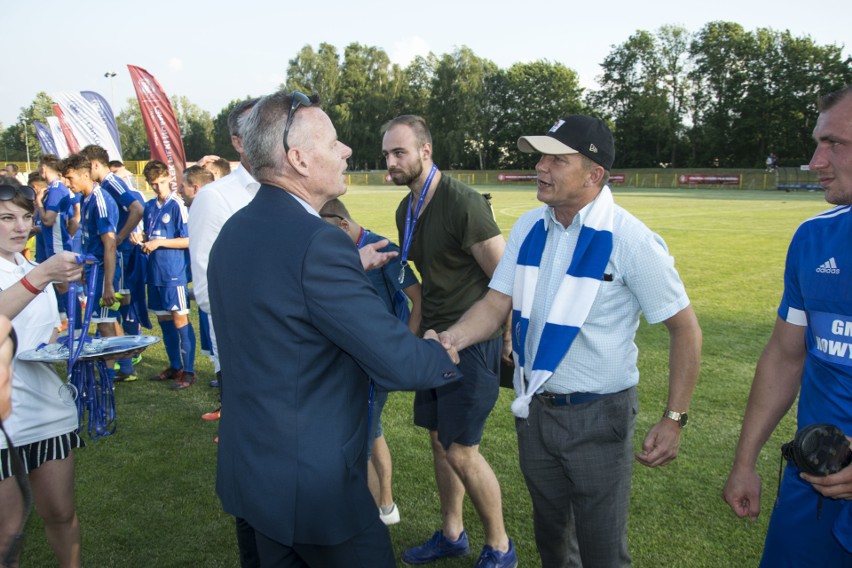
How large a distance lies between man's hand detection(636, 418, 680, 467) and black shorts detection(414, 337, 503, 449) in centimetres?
122

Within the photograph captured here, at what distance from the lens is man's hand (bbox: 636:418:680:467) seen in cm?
274

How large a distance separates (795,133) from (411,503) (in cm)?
7233

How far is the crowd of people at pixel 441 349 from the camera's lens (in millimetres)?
2029

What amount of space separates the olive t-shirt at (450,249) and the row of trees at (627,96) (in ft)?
222

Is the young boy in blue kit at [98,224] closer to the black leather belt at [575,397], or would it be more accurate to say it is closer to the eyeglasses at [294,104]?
the eyeglasses at [294,104]

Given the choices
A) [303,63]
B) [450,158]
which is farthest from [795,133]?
[303,63]

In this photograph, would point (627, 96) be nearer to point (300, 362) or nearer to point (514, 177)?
point (514, 177)

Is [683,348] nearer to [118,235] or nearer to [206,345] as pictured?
[206,345]

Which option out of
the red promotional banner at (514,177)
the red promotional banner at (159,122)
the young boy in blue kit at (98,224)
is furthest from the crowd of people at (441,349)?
the red promotional banner at (514,177)

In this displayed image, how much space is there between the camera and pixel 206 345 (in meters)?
7.12

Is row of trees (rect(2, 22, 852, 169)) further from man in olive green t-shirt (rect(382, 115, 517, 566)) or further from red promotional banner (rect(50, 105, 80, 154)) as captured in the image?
man in olive green t-shirt (rect(382, 115, 517, 566))

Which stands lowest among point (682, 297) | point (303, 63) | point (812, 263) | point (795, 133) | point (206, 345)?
point (206, 345)

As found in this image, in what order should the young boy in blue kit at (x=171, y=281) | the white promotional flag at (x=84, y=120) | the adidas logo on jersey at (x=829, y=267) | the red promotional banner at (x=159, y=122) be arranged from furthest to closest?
1. the white promotional flag at (x=84, y=120)
2. the red promotional banner at (x=159, y=122)
3. the young boy in blue kit at (x=171, y=281)
4. the adidas logo on jersey at (x=829, y=267)

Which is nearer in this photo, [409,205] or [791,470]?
[791,470]
